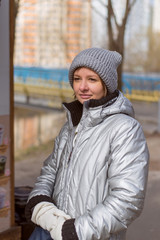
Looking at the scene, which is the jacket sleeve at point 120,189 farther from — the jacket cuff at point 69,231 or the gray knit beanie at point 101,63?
the gray knit beanie at point 101,63

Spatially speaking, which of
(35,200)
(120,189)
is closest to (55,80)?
(35,200)

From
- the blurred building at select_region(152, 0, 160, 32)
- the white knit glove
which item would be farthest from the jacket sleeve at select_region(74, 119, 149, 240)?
the blurred building at select_region(152, 0, 160, 32)

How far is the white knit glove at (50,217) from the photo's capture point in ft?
6.25

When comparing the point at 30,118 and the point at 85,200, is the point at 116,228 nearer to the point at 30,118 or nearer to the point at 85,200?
the point at 85,200

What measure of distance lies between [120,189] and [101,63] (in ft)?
2.15

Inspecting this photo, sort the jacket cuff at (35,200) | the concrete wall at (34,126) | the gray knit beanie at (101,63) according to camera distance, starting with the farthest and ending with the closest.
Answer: the concrete wall at (34,126)
the jacket cuff at (35,200)
the gray knit beanie at (101,63)

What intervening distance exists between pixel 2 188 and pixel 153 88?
1512cm

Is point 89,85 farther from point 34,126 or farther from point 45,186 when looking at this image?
point 34,126

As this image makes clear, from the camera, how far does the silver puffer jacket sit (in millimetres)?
1841

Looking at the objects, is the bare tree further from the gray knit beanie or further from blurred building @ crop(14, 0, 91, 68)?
blurred building @ crop(14, 0, 91, 68)

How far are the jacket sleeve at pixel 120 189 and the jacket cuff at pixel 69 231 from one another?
0.07 feet

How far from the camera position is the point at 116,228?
1870 mm

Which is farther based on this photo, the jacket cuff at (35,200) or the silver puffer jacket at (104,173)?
the jacket cuff at (35,200)

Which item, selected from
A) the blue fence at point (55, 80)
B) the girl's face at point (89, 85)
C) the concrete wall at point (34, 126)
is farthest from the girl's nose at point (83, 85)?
the blue fence at point (55, 80)
